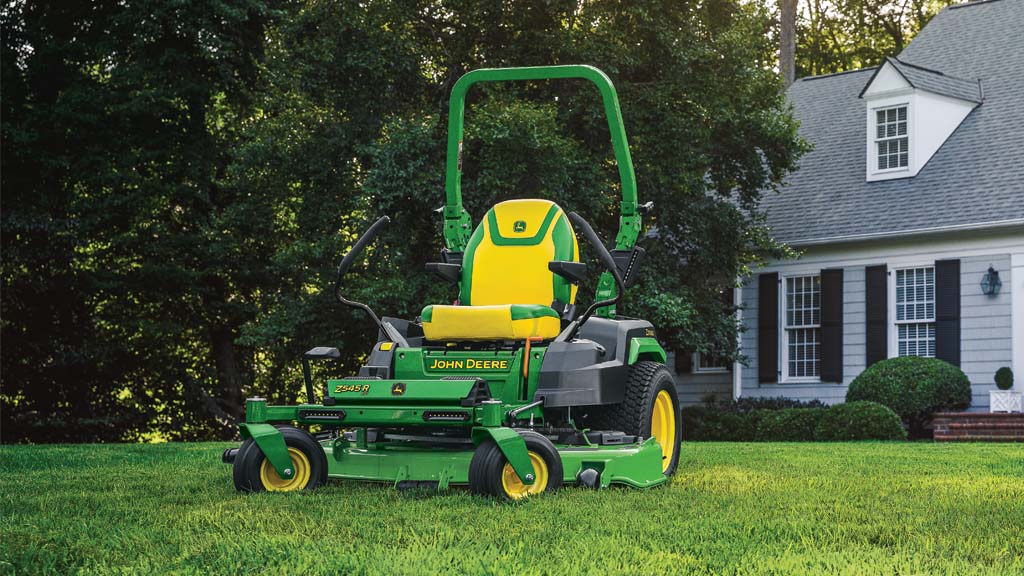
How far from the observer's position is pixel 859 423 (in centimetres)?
1650

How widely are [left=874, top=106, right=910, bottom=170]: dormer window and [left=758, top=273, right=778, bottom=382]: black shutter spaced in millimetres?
2494

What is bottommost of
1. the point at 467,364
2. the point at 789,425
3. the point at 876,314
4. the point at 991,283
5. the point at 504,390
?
the point at 789,425

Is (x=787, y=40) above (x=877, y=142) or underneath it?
above

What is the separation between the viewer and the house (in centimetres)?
1748

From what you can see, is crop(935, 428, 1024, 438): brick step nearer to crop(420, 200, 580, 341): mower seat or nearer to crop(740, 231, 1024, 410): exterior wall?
crop(740, 231, 1024, 410): exterior wall

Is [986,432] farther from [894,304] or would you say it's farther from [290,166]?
[290,166]

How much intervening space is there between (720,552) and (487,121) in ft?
36.1

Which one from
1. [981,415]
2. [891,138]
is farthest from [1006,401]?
[891,138]

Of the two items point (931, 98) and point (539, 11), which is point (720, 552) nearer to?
point (539, 11)

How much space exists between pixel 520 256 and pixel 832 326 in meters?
11.9

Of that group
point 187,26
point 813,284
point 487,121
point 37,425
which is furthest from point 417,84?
point 37,425

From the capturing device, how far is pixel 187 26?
19109 mm

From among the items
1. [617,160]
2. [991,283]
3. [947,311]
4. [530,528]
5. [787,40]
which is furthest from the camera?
[787,40]

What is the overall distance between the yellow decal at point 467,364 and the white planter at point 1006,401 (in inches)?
448
